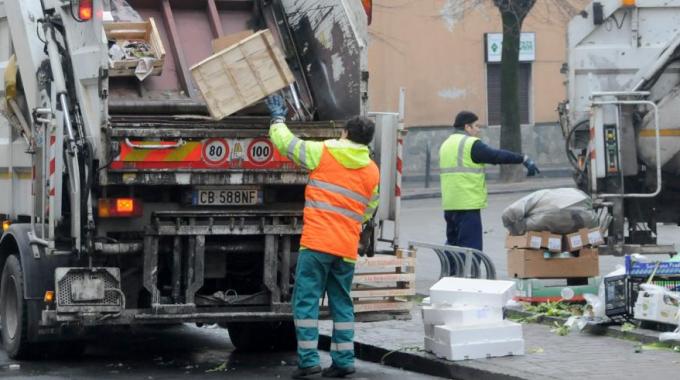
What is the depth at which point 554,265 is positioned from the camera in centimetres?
1082

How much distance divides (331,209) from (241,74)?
106 cm

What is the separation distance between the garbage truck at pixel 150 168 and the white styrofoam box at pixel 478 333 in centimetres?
73

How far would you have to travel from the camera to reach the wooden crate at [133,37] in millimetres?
8898

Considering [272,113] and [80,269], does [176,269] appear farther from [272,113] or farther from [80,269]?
[272,113]

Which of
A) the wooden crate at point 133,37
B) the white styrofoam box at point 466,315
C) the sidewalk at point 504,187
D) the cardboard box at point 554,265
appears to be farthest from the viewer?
the sidewalk at point 504,187

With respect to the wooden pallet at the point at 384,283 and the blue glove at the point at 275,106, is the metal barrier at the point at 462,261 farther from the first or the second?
the blue glove at the point at 275,106

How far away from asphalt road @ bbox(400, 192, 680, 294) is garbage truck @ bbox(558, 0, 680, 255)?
0.96m

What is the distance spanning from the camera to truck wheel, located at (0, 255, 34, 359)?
894 cm

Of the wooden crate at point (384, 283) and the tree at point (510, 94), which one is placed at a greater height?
the tree at point (510, 94)

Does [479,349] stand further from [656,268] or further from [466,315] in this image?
[656,268]

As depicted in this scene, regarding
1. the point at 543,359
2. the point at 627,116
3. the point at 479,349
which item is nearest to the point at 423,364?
the point at 479,349

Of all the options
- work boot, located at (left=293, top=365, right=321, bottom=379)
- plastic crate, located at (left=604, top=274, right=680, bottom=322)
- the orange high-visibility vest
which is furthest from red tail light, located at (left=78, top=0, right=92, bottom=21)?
plastic crate, located at (left=604, top=274, right=680, bottom=322)

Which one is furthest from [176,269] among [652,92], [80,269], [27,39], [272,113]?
[652,92]

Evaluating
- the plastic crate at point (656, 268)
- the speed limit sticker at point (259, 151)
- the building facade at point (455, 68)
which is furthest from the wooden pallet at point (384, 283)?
the building facade at point (455, 68)
